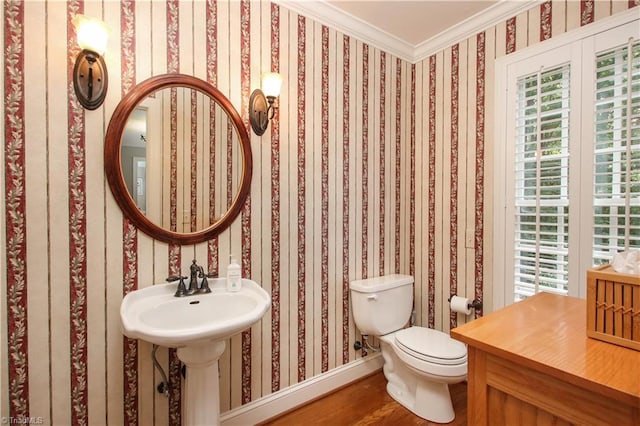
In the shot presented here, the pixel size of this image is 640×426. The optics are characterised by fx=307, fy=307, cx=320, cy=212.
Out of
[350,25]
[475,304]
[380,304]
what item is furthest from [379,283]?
[350,25]

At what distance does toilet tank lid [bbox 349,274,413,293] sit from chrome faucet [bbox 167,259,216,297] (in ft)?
3.39

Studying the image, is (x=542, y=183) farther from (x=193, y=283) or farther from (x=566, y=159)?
(x=193, y=283)

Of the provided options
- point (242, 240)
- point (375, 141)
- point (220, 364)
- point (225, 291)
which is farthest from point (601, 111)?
point (220, 364)

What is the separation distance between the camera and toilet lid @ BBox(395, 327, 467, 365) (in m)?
1.75

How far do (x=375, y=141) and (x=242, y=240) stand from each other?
130 cm

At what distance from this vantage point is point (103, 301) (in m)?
1.41

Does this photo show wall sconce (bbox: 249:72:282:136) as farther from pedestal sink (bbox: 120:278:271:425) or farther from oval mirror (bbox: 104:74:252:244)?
pedestal sink (bbox: 120:278:271:425)

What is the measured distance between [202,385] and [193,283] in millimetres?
469

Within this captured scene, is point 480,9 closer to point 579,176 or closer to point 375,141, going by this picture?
point 375,141

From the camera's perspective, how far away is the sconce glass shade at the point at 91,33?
4.10 ft

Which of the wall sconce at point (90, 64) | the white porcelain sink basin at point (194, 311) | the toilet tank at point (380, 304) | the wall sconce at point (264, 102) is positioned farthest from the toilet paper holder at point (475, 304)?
the wall sconce at point (90, 64)

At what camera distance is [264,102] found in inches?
72.2

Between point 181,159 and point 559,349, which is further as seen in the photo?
point 181,159

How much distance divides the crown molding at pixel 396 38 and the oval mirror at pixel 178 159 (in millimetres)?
870
